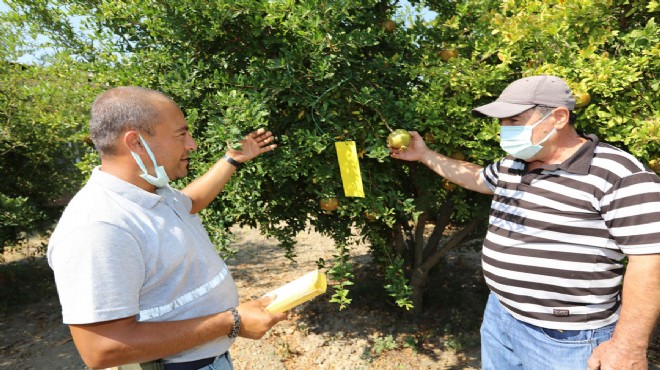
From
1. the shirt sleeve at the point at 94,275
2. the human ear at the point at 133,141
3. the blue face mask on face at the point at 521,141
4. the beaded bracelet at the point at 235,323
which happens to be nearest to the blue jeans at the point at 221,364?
the beaded bracelet at the point at 235,323

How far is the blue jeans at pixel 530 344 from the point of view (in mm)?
1821

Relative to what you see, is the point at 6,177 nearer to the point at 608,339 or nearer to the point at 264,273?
the point at 264,273

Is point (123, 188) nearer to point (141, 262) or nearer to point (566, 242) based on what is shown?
point (141, 262)

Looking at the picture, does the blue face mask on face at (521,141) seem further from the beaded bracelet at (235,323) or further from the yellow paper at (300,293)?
the beaded bracelet at (235,323)

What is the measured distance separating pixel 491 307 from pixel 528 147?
891 millimetres

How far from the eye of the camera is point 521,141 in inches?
76.4

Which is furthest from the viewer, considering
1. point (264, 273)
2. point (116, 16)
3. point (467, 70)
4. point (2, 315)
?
point (264, 273)

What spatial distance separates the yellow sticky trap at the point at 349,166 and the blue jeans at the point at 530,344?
95cm

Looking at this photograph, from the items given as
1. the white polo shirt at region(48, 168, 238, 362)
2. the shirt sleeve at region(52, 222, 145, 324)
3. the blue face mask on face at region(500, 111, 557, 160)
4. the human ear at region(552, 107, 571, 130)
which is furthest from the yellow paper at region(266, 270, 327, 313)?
the human ear at region(552, 107, 571, 130)

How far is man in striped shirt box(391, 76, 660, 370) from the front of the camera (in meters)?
1.61

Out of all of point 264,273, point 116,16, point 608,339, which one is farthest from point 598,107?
point 264,273

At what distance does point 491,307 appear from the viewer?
2.24 meters

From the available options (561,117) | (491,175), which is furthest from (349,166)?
(561,117)

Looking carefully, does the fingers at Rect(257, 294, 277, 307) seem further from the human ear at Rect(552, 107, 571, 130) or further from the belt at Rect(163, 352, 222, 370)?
the human ear at Rect(552, 107, 571, 130)
